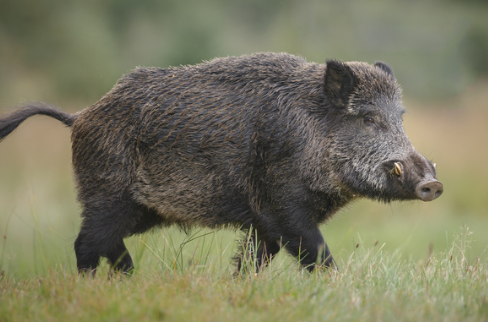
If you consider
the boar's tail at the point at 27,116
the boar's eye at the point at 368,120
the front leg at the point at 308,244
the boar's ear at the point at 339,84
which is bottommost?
the front leg at the point at 308,244

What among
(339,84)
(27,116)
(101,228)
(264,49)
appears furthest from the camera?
(264,49)

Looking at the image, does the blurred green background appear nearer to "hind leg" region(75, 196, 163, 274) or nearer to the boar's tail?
the boar's tail

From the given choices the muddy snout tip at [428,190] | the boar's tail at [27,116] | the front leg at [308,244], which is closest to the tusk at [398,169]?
the muddy snout tip at [428,190]

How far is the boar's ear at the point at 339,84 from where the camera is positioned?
391cm

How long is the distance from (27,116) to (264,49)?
15214 millimetres

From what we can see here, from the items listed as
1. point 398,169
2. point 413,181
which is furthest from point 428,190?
point 398,169

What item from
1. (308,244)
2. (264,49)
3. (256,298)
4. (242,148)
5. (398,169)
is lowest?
(256,298)

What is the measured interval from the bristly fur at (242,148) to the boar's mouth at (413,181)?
0.03 m

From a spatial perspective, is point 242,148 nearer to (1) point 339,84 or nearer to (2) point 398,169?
(1) point 339,84

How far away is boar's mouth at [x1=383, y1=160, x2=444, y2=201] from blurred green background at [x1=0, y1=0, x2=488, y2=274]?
4569 mm

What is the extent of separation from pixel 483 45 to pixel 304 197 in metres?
17.4

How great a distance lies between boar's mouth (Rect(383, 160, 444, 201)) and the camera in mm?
3434

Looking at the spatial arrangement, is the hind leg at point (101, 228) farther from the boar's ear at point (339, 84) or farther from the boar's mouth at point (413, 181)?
the boar's mouth at point (413, 181)

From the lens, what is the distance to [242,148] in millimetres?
3984
